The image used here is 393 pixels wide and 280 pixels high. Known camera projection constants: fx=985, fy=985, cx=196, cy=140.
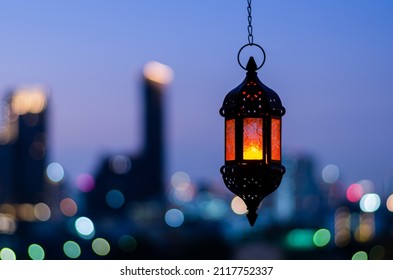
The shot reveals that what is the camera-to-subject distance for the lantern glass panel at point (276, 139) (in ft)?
15.3

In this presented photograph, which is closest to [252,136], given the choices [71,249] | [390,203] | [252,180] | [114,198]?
[252,180]

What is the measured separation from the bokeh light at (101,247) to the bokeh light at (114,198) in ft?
34.3

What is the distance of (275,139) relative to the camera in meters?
4.66

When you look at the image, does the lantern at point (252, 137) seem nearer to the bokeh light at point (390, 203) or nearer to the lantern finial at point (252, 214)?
the lantern finial at point (252, 214)

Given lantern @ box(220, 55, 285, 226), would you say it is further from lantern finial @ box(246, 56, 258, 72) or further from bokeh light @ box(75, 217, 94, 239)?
bokeh light @ box(75, 217, 94, 239)

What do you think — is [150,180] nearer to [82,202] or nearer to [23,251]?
[82,202]

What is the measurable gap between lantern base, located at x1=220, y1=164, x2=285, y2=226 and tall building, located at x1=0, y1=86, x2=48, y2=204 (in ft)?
204

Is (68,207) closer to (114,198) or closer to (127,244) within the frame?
(114,198)

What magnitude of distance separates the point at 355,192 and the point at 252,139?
54.2m

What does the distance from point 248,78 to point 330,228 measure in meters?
62.6

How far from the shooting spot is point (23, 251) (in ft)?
208

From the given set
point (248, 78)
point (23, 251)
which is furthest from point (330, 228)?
point (248, 78)

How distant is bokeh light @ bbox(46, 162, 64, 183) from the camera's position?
6562cm

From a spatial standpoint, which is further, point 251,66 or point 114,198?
point 114,198
